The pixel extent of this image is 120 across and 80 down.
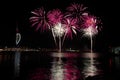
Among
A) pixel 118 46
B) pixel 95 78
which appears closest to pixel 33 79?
pixel 95 78

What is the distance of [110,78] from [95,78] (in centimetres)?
158

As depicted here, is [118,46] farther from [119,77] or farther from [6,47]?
[6,47]

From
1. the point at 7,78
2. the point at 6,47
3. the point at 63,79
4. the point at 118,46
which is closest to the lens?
the point at 63,79

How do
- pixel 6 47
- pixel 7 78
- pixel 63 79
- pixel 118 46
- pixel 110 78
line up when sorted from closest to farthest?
pixel 110 78 < pixel 63 79 < pixel 7 78 < pixel 118 46 < pixel 6 47

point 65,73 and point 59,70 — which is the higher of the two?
point 59,70

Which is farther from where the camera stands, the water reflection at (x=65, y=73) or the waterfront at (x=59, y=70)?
the water reflection at (x=65, y=73)

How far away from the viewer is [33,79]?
30.4 metres

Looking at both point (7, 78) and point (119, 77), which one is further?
point (7, 78)

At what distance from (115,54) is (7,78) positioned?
86.4 meters

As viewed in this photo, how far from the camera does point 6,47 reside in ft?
650

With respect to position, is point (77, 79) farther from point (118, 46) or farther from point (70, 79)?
point (118, 46)

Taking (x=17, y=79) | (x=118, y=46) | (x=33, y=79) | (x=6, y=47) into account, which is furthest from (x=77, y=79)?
(x=6, y=47)

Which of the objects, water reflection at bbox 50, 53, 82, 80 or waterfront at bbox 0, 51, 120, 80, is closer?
waterfront at bbox 0, 51, 120, 80

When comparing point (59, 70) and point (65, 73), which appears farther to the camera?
point (59, 70)
